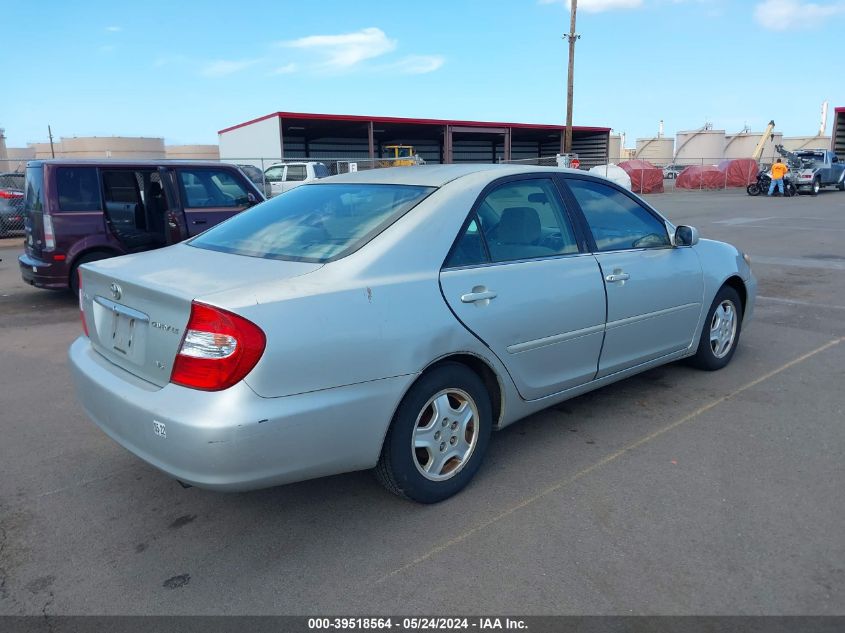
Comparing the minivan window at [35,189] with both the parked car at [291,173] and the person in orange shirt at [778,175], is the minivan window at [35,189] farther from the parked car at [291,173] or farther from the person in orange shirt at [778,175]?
the person in orange shirt at [778,175]

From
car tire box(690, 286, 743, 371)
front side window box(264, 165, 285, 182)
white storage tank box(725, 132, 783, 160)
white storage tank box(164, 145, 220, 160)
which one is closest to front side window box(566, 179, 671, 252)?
car tire box(690, 286, 743, 371)

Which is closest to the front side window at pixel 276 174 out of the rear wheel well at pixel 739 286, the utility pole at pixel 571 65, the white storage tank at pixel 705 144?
the utility pole at pixel 571 65

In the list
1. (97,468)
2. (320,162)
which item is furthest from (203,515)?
(320,162)

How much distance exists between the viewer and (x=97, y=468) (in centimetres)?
367

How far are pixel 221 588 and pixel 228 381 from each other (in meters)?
0.83

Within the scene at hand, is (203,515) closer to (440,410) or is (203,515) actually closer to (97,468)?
(97,468)

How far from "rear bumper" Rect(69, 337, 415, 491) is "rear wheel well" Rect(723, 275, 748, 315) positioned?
10.7 feet

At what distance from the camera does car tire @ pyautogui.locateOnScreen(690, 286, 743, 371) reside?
492cm

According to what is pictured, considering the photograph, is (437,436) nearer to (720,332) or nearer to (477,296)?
(477,296)

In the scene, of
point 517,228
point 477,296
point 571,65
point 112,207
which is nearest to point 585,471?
point 477,296

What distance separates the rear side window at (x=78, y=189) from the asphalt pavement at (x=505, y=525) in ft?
11.9

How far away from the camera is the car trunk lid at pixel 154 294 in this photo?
8.95ft

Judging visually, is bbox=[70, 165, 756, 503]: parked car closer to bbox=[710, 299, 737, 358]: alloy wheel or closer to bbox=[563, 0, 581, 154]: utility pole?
bbox=[710, 299, 737, 358]: alloy wheel

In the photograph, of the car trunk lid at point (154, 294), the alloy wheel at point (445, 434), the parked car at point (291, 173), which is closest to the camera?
the car trunk lid at point (154, 294)
